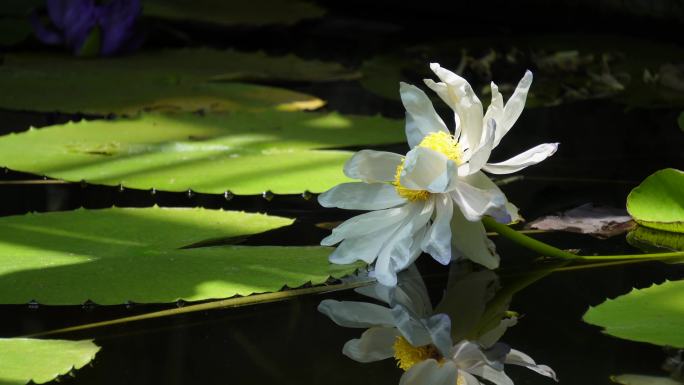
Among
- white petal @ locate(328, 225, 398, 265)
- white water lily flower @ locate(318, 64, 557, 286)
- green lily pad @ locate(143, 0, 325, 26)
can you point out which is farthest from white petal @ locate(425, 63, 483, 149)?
green lily pad @ locate(143, 0, 325, 26)

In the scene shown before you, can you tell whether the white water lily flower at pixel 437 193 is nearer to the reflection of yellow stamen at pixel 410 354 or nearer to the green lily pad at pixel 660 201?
the reflection of yellow stamen at pixel 410 354

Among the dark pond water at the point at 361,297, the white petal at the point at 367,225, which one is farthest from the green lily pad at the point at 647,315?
the white petal at the point at 367,225

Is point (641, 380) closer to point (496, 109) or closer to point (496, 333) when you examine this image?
point (496, 333)

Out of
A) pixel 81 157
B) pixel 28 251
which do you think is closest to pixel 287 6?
pixel 81 157

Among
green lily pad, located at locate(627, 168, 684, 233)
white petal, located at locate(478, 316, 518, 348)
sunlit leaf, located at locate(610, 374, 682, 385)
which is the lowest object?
sunlit leaf, located at locate(610, 374, 682, 385)

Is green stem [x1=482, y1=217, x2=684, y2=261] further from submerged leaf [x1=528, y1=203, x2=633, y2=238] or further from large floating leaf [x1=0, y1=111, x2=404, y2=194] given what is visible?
large floating leaf [x1=0, y1=111, x2=404, y2=194]

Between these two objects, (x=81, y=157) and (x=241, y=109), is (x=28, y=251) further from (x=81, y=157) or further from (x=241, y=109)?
(x=241, y=109)
